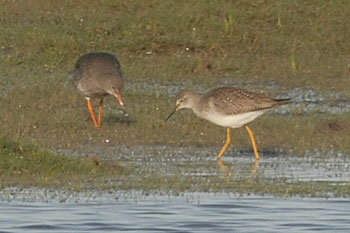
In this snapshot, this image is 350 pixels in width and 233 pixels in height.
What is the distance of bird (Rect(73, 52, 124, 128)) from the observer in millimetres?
15016

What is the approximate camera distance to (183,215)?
10.6 m

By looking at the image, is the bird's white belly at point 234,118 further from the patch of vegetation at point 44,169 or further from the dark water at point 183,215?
the dark water at point 183,215

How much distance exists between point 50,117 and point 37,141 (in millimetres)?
1246

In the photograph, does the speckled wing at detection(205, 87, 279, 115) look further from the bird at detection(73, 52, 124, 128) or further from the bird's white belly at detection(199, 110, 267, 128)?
the bird at detection(73, 52, 124, 128)

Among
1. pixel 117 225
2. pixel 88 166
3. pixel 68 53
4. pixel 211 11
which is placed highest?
pixel 211 11

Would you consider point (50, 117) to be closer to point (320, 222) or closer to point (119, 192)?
point (119, 192)

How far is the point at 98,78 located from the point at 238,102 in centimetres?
229

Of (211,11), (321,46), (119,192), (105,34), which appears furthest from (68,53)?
(119,192)

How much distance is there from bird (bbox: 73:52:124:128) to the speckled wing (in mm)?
1686

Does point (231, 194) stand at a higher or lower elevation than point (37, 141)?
lower

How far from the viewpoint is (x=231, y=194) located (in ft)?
37.2

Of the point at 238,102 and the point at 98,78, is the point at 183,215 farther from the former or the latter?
the point at 98,78

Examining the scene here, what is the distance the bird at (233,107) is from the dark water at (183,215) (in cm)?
224

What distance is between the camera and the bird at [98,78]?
15016mm
